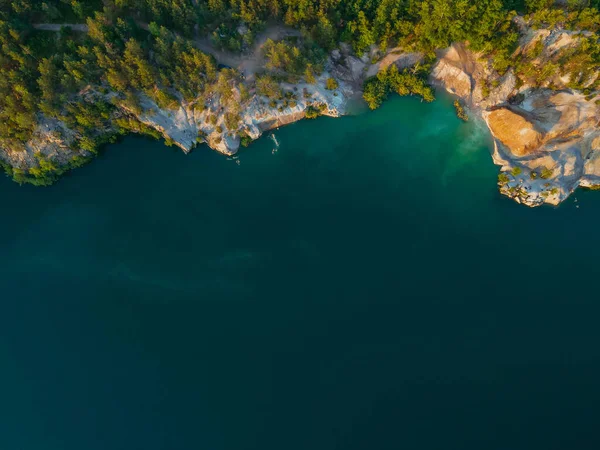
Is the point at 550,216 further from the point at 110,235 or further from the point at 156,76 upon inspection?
the point at 110,235

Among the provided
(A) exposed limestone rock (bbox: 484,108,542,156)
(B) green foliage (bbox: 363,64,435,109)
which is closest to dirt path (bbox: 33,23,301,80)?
(B) green foliage (bbox: 363,64,435,109)

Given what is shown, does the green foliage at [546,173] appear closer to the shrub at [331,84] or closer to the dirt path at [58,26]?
the shrub at [331,84]

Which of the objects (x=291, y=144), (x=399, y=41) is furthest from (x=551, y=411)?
(x=399, y=41)

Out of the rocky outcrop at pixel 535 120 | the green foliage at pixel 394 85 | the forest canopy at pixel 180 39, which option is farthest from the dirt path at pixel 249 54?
the rocky outcrop at pixel 535 120

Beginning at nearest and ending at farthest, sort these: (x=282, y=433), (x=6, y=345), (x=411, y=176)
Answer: (x=282, y=433), (x=6, y=345), (x=411, y=176)

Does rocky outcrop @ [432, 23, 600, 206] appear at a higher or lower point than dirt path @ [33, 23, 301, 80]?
lower

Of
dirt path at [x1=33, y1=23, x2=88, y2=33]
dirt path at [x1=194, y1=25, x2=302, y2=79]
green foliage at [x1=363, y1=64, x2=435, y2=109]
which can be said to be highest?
dirt path at [x1=33, y1=23, x2=88, y2=33]

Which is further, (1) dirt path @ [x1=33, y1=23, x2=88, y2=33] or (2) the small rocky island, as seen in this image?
(1) dirt path @ [x1=33, y1=23, x2=88, y2=33]

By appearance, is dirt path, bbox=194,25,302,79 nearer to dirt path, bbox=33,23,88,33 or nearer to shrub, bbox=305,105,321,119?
shrub, bbox=305,105,321,119
